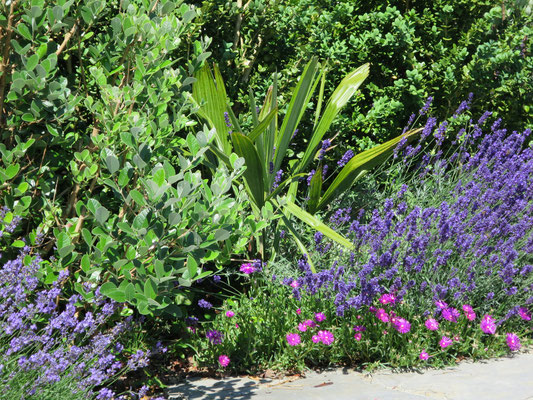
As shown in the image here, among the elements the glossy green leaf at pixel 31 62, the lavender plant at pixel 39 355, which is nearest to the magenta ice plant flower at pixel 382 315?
the lavender plant at pixel 39 355

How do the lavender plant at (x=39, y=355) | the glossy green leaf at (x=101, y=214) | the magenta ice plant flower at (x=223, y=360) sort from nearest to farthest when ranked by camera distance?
the lavender plant at (x=39, y=355) → the glossy green leaf at (x=101, y=214) → the magenta ice plant flower at (x=223, y=360)

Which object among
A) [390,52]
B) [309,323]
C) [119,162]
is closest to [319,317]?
[309,323]

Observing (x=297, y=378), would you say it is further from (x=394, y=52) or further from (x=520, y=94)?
(x=520, y=94)

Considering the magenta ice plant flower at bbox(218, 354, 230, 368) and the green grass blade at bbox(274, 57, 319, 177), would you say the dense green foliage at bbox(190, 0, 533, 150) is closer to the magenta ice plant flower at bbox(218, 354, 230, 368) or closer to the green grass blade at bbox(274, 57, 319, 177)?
the green grass blade at bbox(274, 57, 319, 177)

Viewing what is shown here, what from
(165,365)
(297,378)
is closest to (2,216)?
(165,365)

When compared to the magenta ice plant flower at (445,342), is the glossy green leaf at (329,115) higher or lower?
higher

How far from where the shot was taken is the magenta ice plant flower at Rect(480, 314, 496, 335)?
350 centimetres

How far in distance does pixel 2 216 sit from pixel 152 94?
878 millimetres

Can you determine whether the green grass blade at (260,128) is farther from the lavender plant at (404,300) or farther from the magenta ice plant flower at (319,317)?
the magenta ice plant flower at (319,317)

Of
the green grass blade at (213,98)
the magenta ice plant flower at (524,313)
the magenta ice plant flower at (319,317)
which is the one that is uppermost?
the green grass blade at (213,98)

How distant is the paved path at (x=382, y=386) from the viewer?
2967 millimetres

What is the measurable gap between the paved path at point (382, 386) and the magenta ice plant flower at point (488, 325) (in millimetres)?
201

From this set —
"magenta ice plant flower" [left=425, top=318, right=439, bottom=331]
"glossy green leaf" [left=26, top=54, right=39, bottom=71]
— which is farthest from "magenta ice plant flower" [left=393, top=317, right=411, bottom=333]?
"glossy green leaf" [left=26, top=54, right=39, bottom=71]

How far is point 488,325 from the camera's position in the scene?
3518mm
